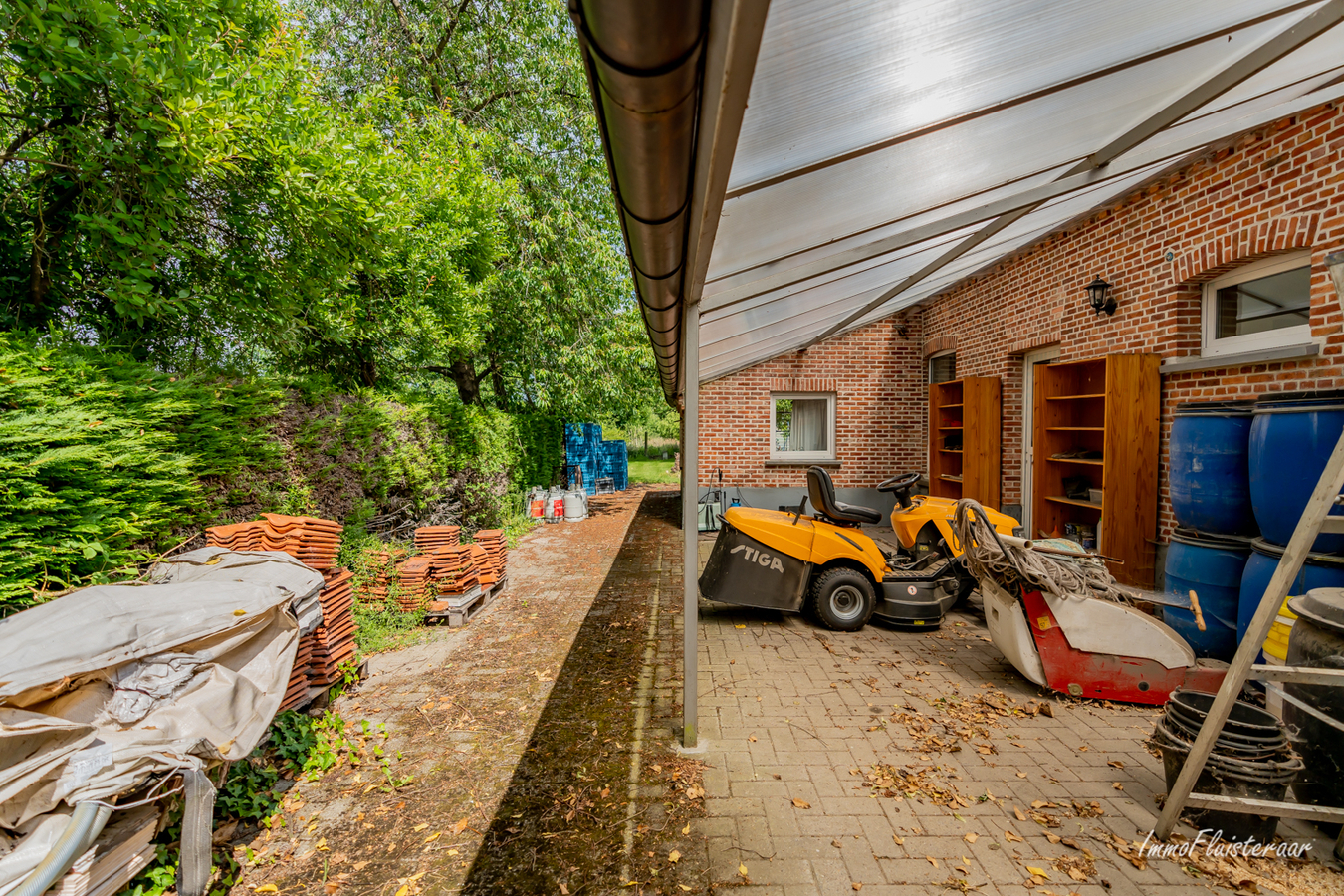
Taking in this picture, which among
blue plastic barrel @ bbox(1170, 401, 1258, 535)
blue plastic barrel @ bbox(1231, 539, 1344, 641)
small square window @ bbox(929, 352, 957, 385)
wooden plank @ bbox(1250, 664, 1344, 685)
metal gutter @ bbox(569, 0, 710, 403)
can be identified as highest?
small square window @ bbox(929, 352, 957, 385)

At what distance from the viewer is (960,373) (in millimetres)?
7770

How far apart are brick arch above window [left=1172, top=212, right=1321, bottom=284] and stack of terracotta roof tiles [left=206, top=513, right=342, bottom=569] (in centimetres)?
630

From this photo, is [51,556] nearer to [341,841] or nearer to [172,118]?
[341,841]

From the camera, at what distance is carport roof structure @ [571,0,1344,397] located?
0.98m

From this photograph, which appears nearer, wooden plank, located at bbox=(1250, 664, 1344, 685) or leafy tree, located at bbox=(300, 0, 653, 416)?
wooden plank, located at bbox=(1250, 664, 1344, 685)

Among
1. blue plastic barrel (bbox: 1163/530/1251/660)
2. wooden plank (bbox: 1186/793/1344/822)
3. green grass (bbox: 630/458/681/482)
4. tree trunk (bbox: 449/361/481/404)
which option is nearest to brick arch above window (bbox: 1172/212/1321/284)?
blue plastic barrel (bbox: 1163/530/1251/660)

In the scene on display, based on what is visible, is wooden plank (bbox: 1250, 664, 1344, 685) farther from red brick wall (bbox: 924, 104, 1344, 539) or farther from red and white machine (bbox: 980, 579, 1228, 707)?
red brick wall (bbox: 924, 104, 1344, 539)

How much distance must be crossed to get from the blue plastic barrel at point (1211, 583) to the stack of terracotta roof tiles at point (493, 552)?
5.37m

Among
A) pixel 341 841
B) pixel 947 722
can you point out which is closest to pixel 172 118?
pixel 341 841

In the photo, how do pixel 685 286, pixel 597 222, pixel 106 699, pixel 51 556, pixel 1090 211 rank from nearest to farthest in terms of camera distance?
pixel 106 699 < pixel 685 286 < pixel 51 556 < pixel 1090 211 < pixel 597 222

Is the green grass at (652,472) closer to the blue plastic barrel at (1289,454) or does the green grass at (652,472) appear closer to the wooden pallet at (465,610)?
the wooden pallet at (465,610)

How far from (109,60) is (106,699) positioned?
314 centimetres

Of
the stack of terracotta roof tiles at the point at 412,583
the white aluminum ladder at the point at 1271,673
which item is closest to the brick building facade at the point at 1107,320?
the white aluminum ladder at the point at 1271,673

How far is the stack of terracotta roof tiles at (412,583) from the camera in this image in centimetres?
477
